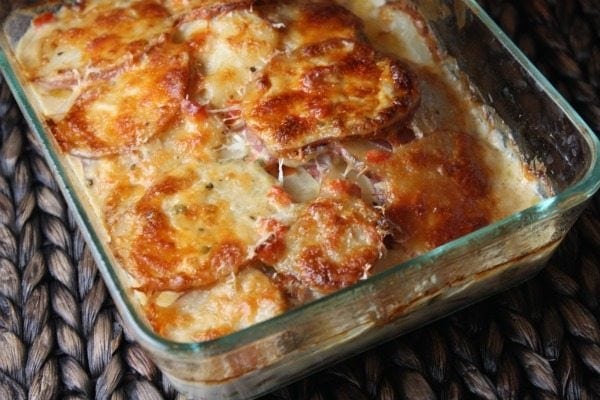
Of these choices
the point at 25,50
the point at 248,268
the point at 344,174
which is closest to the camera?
the point at 248,268

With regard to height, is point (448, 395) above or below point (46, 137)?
below

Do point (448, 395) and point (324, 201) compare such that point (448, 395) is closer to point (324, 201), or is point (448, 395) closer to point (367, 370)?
point (367, 370)

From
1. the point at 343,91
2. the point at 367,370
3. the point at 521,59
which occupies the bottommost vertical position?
the point at 367,370

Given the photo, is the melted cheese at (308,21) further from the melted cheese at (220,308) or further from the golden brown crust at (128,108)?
the melted cheese at (220,308)

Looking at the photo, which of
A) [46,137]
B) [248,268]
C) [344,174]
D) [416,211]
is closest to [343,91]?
[344,174]

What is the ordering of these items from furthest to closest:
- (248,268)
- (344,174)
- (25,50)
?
(25,50) → (344,174) → (248,268)

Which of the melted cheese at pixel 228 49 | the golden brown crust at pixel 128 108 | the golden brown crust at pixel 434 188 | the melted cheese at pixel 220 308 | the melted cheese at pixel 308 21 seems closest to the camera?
the melted cheese at pixel 220 308

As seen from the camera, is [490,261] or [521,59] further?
[521,59]

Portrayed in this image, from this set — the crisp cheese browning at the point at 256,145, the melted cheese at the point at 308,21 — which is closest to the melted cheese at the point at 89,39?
the crisp cheese browning at the point at 256,145
